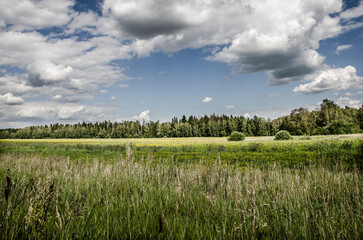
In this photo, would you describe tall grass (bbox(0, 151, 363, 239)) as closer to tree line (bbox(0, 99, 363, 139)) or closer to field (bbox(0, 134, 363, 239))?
field (bbox(0, 134, 363, 239))

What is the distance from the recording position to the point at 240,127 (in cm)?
10881

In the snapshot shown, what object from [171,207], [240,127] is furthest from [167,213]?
[240,127]

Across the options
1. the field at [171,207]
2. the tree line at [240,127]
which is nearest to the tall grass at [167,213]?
the field at [171,207]

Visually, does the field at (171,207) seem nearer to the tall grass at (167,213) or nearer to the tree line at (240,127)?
the tall grass at (167,213)

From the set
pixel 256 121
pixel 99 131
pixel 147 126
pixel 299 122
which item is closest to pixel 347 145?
pixel 299 122

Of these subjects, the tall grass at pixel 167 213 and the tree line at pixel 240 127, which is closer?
the tall grass at pixel 167 213

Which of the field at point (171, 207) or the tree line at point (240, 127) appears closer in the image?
the field at point (171, 207)

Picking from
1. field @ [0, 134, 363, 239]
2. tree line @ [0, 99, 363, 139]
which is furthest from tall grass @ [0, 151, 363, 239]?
tree line @ [0, 99, 363, 139]

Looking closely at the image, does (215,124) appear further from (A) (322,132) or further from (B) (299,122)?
(A) (322,132)

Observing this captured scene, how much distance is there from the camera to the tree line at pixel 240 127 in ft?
250

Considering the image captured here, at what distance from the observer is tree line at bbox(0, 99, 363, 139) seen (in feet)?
250

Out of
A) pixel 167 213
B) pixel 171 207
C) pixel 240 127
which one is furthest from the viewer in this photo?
pixel 240 127

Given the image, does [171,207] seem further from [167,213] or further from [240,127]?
[240,127]

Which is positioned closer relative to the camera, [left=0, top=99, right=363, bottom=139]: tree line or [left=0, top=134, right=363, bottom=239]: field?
[left=0, top=134, right=363, bottom=239]: field
